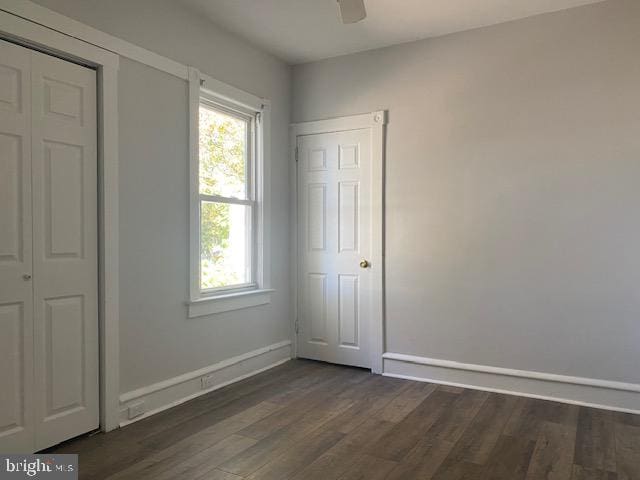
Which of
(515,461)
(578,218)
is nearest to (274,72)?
(578,218)

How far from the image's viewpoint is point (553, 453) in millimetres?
2617

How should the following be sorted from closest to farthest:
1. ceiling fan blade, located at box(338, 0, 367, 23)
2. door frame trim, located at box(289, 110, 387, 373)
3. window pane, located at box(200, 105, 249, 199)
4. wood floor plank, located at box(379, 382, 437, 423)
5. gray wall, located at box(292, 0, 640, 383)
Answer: ceiling fan blade, located at box(338, 0, 367, 23) < wood floor plank, located at box(379, 382, 437, 423) < gray wall, located at box(292, 0, 640, 383) < window pane, located at box(200, 105, 249, 199) < door frame trim, located at box(289, 110, 387, 373)

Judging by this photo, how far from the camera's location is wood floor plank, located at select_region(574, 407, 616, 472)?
2518 millimetres

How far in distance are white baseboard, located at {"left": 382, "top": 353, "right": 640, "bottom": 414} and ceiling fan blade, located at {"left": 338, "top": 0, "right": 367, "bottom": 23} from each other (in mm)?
2753

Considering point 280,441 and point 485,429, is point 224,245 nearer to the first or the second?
point 280,441

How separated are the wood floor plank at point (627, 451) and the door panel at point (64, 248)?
2.93m

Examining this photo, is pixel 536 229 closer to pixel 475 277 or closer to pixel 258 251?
pixel 475 277

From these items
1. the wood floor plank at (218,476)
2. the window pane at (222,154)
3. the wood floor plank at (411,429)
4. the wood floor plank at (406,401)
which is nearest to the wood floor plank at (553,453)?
the wood floor plank at (411,429)

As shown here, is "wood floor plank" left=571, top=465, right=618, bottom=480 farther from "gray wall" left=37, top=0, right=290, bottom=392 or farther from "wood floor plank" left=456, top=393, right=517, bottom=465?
"gray wall" left=37, top=0, right=290, bottom=392

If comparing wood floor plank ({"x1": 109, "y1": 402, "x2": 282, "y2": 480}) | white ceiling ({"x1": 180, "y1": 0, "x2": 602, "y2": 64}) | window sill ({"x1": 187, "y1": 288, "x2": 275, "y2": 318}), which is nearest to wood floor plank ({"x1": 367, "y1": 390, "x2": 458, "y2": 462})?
wood floor plank ({"x1": 109, "y1": 402, "x2": 282, "y2": 480})

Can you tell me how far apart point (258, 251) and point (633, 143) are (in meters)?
2.98

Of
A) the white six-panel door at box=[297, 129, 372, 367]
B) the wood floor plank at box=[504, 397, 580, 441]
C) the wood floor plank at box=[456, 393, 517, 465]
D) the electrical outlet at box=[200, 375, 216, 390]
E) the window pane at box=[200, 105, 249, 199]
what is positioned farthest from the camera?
the white six-panel door at box=[297, 129, 372, 367]

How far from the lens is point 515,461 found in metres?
2.53

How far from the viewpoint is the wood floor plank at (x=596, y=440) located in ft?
8.26
